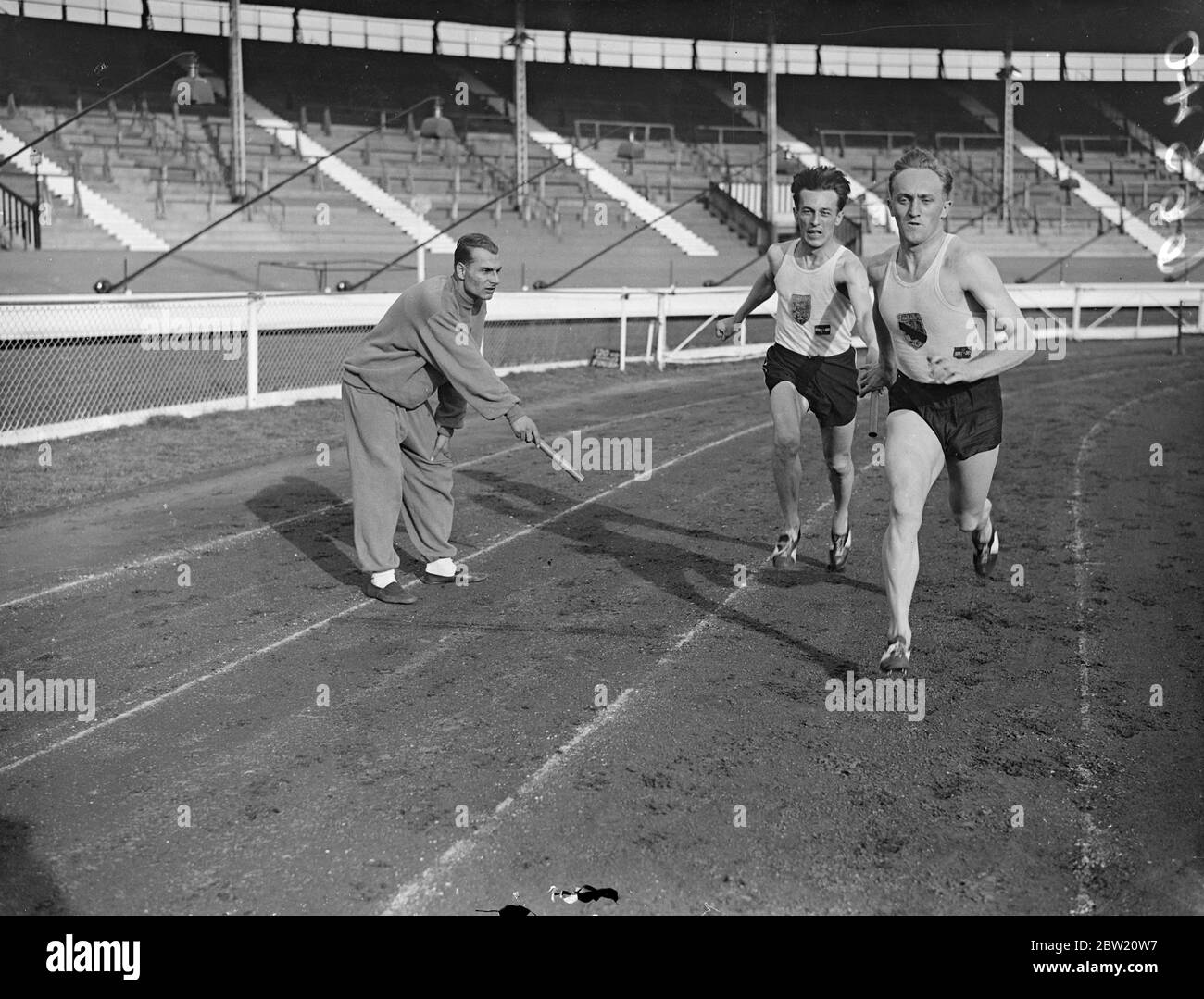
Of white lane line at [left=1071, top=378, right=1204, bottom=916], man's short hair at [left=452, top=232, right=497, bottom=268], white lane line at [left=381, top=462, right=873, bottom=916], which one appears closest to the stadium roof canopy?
white lane line at [left=1071, top=378, right=1204, bottom=916]

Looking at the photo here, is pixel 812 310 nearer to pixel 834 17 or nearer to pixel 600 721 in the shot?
pixel 600 721

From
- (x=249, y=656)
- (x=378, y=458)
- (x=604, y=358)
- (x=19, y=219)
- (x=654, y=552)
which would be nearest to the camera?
(x=249, y=656)

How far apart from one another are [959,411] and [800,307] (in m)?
2.08

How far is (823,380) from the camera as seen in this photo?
7883 millimetres

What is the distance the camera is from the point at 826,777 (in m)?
4.64

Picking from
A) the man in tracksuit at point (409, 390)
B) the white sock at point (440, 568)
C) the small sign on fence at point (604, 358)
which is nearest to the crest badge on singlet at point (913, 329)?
the man in tracksuit at point (409, 390)

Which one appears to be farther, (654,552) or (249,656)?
(654,552)

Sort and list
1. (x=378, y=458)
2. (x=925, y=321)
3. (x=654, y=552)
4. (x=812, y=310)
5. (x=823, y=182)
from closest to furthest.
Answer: (x=925, y=321) < (x=378, y=458) < (x=823, y=182) < (x=812, y=310) < (x=654, y=552)

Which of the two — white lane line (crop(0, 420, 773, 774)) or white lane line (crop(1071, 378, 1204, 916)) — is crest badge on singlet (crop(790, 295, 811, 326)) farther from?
white lane line (crop(0, 420, 773, 774))

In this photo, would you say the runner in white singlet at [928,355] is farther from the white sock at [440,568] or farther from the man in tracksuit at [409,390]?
the white sock at [440,568]

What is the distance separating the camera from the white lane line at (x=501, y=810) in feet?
12.2

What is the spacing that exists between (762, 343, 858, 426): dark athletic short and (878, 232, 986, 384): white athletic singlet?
1.83m

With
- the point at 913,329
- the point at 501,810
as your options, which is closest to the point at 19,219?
the point at 913,329
